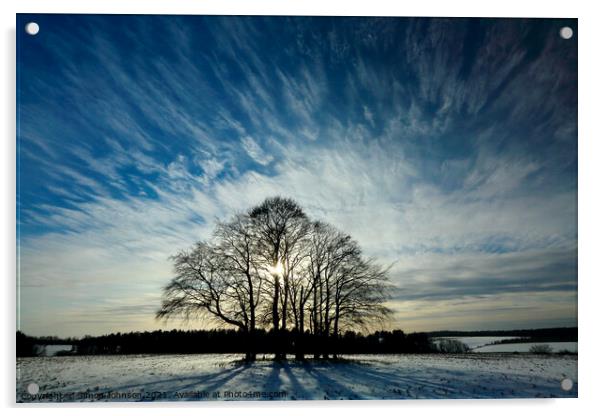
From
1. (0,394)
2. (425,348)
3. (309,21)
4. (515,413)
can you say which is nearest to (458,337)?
(425,348)

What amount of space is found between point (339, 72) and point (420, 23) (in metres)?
1.18

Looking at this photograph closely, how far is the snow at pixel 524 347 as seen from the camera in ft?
20.4

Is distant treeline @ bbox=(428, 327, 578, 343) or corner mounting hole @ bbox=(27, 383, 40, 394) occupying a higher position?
distant treeline @ bbox=(428, 327, 578, 343)

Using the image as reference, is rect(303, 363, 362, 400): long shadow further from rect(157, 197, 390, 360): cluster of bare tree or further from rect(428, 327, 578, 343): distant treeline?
rect(428, 327, 578, 343): distant treeline

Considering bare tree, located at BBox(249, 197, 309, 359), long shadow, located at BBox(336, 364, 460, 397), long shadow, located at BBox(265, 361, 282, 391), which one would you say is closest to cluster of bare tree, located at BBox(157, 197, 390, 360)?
bare tree, located at BBox(249, 197, 309, 359)

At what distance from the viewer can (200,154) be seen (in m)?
6.50

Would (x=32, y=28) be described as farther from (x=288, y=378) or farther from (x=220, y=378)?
(x=288, y=378)

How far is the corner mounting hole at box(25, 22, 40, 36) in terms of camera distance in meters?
6.29

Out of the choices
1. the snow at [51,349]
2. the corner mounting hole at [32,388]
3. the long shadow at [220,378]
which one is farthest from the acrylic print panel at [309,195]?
the corner mounting hole at [32,388]

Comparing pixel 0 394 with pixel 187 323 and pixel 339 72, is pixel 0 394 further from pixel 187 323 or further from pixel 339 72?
pixel 339 72

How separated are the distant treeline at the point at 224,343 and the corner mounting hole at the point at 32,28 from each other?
11.9 feet

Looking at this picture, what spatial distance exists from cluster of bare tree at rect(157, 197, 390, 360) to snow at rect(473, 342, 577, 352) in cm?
131
